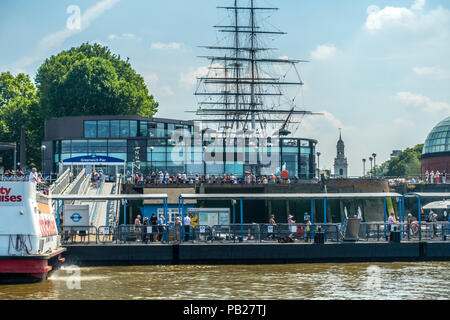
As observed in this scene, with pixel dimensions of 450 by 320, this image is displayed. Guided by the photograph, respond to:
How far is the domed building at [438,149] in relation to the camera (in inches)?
3999

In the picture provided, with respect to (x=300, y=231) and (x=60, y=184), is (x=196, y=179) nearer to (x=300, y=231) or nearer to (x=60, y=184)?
(x=60, y=184)

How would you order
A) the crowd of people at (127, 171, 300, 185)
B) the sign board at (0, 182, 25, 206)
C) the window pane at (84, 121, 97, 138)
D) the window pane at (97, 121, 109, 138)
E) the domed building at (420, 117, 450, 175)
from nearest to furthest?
the sign board at (0, 182, 25, 206) < the crowd of people at (127, 171, 300, 185) < the window pane at (84, 121, 97, 138) < the window pane at (97, 121, 109, 138) < the domed building at (420, 117, 450, 175)

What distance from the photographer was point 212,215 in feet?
135

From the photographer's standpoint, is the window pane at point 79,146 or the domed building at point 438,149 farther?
the domed building at point 438,149

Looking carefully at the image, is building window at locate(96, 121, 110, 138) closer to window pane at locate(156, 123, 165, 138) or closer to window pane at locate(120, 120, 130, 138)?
window pane at locate(120, 120, 130, 138)

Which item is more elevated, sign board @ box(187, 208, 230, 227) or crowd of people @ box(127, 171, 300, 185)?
crowd of people @ box(127, 171, 300, 185)

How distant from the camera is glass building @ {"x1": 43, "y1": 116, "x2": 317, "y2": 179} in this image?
65.2m

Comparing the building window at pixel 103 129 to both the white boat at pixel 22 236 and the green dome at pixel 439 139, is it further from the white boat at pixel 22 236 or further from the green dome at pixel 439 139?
the green dome at pixel 439 139

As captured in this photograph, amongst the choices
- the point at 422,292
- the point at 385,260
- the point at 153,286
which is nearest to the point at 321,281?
the point at 422,292

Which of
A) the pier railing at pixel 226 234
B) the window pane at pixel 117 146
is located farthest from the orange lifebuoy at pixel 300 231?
the window pane at pixel 117 146

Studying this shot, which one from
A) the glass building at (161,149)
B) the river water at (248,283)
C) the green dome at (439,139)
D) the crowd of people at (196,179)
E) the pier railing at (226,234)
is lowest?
the river water at (248,283)

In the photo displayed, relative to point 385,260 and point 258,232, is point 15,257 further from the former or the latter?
point 385,260

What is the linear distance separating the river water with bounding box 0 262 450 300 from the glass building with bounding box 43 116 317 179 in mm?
31970

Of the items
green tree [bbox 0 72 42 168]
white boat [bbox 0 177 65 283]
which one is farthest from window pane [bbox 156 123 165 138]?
white boat [bbox 0 177 65 283]
